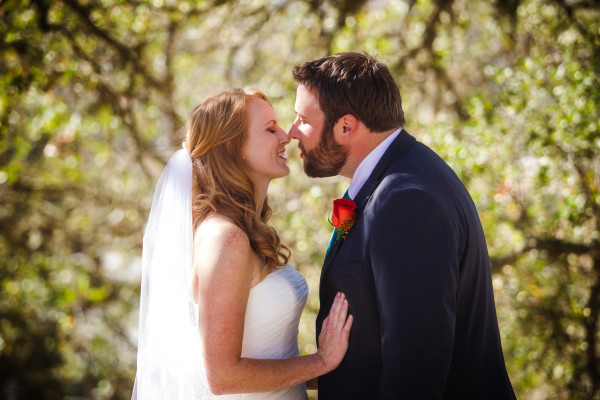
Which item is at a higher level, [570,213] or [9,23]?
[9,23]

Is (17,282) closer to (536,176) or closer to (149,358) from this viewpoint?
(149,358)

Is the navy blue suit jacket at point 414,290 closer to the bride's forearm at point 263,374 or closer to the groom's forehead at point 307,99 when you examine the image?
the bride's forearm at point 263,374

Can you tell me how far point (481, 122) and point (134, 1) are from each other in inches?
144

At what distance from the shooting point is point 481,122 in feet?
15.4

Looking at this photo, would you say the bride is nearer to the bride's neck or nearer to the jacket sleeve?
the bride's neck

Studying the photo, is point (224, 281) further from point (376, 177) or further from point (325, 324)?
point (376, 177)

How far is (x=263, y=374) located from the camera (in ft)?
7.73

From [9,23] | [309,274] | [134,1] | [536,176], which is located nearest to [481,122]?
[536,176]

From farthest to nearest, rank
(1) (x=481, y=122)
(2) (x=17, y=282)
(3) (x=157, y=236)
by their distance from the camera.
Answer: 1. (2) (x=17, y=282)
2. (1) (x=481, y=122)
3. (3) (x=157, y=236)

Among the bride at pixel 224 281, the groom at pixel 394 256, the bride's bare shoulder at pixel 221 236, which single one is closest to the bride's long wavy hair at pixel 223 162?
the bride at pixel 224 281

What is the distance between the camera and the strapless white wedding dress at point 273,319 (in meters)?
2.55

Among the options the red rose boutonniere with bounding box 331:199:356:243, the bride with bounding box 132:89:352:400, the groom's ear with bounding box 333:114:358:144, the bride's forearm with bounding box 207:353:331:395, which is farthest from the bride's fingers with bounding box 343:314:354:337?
the groom's ear with bounding box 333:114:358:144

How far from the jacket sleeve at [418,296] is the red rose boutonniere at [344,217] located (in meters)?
0.27

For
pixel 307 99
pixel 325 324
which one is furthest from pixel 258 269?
pixel 307 99
